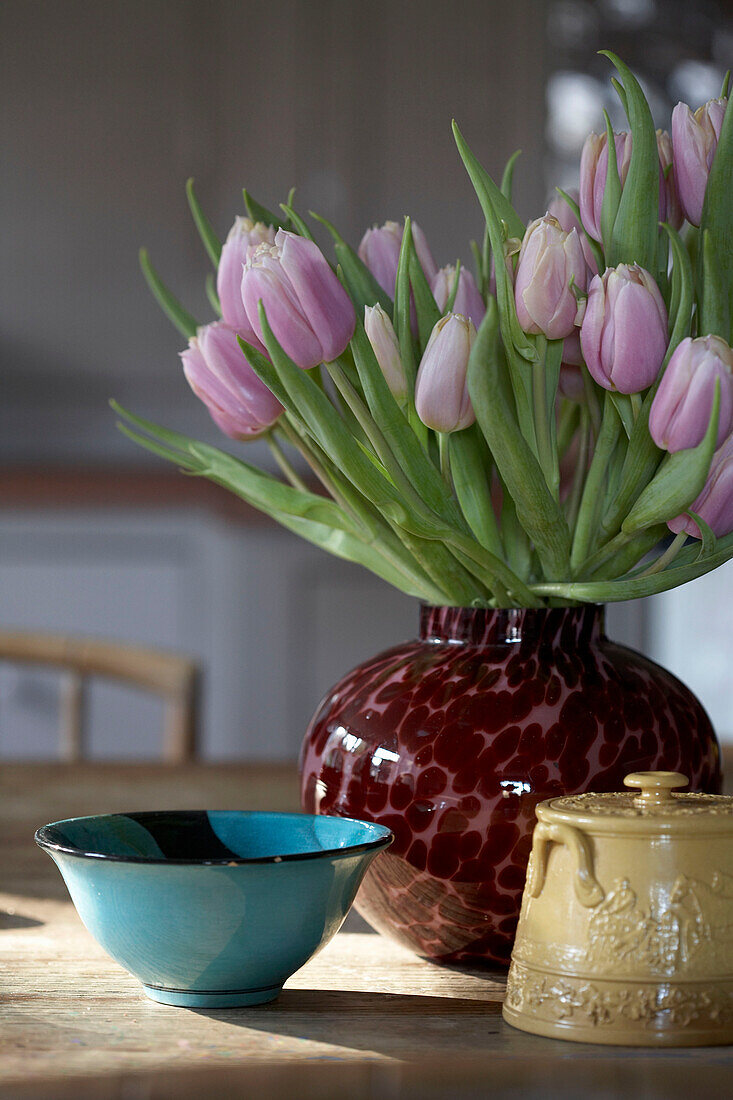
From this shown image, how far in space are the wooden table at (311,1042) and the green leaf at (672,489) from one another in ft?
0.48

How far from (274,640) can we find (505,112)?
1051mm

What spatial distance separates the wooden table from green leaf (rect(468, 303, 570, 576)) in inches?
5.3

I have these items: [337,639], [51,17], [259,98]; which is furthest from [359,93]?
[337,639]

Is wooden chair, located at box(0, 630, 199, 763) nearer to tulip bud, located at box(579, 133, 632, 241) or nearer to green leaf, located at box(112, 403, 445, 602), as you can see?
green leaf, located at box(112, 403, 445, 602)

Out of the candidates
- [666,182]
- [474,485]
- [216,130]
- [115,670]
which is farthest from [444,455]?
[216,130]

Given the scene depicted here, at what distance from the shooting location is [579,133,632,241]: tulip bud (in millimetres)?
401

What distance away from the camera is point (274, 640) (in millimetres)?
2078

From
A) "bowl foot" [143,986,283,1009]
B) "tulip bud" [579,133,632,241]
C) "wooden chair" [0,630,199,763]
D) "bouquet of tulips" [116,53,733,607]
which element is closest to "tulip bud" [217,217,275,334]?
"bouquet of tulips" [116,53,733,607]

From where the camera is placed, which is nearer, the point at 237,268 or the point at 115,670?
the point at 237,268

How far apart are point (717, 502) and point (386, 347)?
0.11 m

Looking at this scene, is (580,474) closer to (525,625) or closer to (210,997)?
(525,625)

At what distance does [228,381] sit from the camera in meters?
0.42

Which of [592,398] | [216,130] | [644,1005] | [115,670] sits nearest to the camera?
[644,1005]

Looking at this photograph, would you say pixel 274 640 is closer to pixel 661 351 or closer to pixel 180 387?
pixel 180 387
